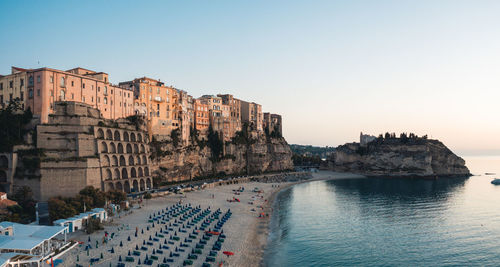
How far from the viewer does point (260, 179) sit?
4486 inches

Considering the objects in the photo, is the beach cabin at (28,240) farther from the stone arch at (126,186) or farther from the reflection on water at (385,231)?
the stone arch at (126,186)

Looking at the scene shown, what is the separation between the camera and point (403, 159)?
467ft

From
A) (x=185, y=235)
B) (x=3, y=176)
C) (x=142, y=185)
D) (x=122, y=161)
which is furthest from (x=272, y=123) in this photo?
(x=3, y=176)

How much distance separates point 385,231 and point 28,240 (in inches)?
1856

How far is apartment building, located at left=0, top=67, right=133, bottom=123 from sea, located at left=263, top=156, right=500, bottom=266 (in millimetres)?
46751

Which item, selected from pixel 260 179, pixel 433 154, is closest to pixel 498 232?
pixel 260 179

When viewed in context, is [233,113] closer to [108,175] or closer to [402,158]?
[108,175]

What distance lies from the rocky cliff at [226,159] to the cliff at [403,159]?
36.8m

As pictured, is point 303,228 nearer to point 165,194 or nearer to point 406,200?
point 165,194

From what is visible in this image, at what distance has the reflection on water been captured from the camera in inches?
1463

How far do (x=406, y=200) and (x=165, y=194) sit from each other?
6022cm

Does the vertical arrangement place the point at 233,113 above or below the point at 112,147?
above

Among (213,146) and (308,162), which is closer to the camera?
(213,146)

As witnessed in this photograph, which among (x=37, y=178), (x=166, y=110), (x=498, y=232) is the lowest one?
(x=498, y=232)
